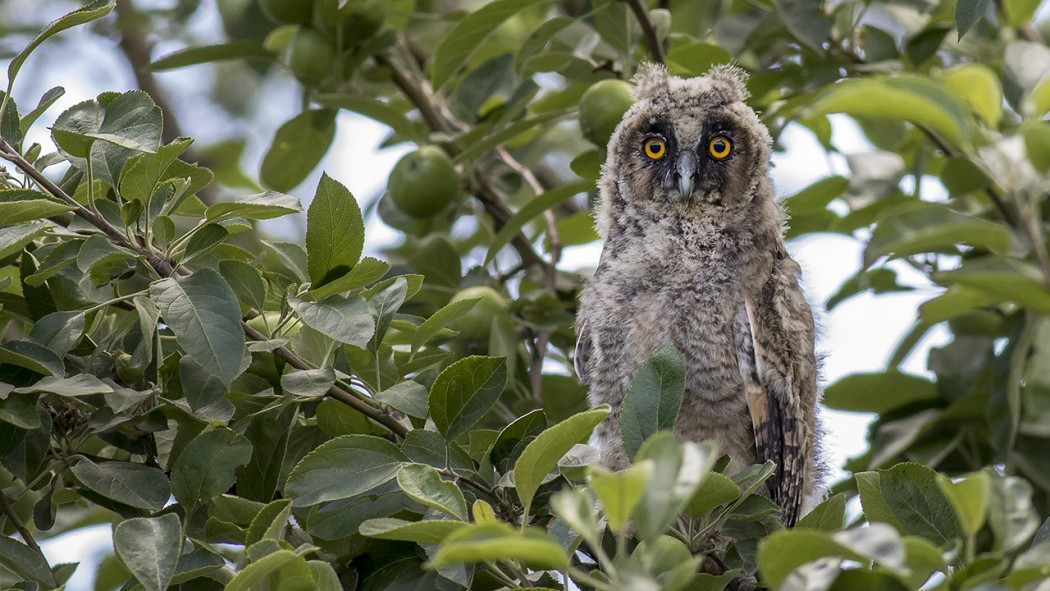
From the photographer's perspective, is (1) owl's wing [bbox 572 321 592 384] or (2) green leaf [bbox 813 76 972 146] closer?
(2) green leaf [bbox 813 76 972 146]

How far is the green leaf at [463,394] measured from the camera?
2.09 metres

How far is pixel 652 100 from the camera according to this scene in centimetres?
346

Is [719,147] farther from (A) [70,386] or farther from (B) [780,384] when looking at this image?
(A) [70,386]

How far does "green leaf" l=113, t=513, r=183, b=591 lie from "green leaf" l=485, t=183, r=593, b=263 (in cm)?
166

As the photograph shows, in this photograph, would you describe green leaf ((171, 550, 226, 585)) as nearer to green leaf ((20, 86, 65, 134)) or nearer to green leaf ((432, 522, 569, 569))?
green leaf ((432, 522, 569, 569))

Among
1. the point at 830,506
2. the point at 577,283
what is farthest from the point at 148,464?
the point at 577,283

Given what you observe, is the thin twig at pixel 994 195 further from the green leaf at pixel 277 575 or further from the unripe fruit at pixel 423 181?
the green leaf at pixel 277 575

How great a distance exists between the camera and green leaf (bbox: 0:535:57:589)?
78.8 inches

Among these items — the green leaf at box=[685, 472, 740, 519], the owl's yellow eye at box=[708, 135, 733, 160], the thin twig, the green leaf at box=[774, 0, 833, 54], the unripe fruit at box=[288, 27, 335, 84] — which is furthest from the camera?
the owl's yellow eye at box=[708, 135, 733, 160]

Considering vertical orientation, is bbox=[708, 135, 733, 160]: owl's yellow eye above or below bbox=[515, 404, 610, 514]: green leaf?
above

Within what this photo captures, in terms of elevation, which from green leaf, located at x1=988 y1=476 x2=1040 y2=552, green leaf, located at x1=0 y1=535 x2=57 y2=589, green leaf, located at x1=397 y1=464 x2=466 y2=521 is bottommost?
green leaf, located at x1=0 y1=535 x2=57 y2=589

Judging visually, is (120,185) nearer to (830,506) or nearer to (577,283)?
(830,506)

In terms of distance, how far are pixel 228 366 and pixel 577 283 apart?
1980 millimetres

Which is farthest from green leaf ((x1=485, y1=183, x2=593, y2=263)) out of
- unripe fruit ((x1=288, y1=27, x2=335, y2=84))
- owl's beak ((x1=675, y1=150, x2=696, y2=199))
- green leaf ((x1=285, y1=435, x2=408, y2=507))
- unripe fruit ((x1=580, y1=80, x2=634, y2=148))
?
green leaf ((x1=285, y1=435, x2=408, y2=507))
